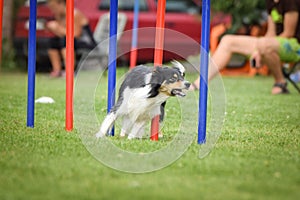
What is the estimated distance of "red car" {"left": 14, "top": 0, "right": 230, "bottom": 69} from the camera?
46.7 ft

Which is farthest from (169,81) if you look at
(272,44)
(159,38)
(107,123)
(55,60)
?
(55,60)

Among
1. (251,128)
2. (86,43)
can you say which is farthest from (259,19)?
(251,128)

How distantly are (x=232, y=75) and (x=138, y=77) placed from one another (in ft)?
32.2

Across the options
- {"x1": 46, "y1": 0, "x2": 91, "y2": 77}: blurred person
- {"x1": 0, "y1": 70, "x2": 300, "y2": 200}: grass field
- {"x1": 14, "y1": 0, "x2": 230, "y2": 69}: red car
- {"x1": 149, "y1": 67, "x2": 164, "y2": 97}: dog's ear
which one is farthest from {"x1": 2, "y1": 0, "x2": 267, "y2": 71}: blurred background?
{"x1": 149, "y1": 67, "x2": 164, "y2": 97}: dog's ear

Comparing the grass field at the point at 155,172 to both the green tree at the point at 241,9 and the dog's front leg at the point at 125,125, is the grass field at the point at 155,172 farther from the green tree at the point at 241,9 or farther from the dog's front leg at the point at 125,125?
the green tree at the point at 241,9

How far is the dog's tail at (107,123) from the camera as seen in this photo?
5.22 metres

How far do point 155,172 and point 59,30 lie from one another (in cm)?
953

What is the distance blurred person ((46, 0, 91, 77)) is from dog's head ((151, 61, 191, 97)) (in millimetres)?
8402

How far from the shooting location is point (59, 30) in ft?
43.8

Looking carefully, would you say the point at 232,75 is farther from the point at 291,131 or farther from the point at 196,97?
the point at 291,131

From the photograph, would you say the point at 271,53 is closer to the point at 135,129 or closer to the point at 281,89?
the point at 281,89

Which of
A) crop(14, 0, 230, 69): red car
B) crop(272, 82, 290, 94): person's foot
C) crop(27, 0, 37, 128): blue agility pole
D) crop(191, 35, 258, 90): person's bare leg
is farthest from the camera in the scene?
crop(14, 0, 230, 69): red car

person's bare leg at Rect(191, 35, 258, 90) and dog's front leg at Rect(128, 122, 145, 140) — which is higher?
person's bare leg at Rect(191, 35, 258, 90)

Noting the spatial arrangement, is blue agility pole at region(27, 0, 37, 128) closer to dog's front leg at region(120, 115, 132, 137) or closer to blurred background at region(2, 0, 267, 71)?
dog's front leg at region(120, 115, 132, 137)
